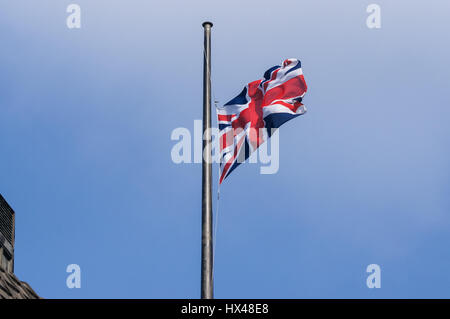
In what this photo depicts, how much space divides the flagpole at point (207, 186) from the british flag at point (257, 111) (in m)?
1.00

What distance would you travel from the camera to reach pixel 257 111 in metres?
17.4

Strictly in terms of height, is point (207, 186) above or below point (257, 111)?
below

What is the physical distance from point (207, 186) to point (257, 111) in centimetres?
279

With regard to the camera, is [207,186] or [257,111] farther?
[257,111]

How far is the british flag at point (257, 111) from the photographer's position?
16703 mm

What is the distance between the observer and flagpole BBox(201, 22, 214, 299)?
561 inches

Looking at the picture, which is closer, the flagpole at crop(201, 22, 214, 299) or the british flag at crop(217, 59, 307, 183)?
the flagpole at crop(201, 22, 214, 299)

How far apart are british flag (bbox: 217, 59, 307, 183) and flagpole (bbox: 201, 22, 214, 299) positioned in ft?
3.27

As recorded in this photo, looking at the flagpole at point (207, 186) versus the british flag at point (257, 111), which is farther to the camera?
the british flag at point (257, 111)
